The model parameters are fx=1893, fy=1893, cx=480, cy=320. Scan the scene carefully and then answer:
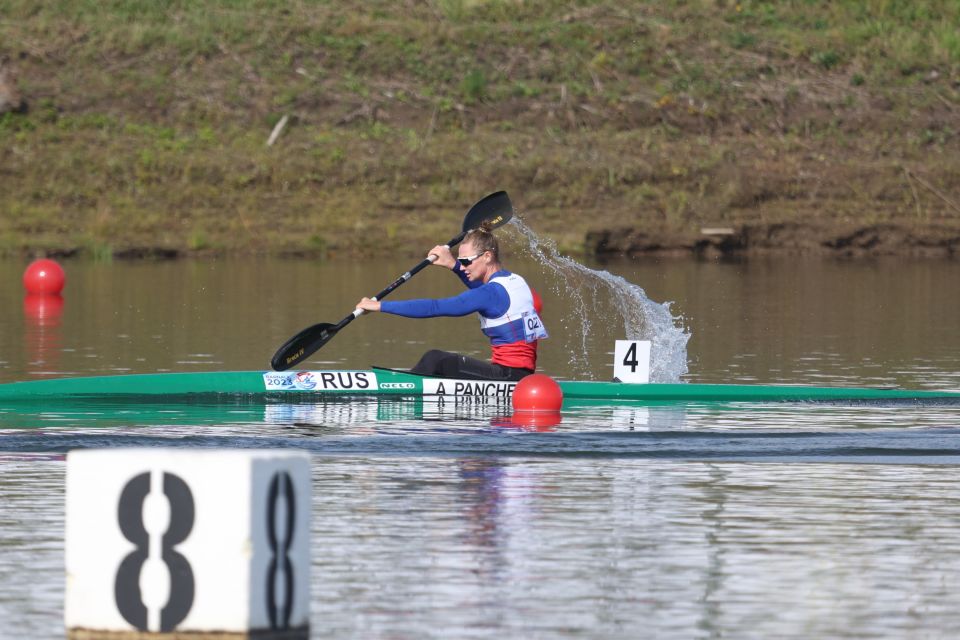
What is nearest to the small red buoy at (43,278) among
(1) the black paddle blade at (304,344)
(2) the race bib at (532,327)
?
(1) the black paddle blade at (304,344)

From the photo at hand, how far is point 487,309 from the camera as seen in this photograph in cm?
1483

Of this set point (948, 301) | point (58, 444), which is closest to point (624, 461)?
point (58, 444)

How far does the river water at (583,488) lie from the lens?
25.1 ft

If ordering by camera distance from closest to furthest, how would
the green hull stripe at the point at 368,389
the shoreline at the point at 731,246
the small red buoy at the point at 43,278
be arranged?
the green hull stripe at the point at 368,389
the small red buoy at the point at 43,278
the shoreline at the point at 731,246

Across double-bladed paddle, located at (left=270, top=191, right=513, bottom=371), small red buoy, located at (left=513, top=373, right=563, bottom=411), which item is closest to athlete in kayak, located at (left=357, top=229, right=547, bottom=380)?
double-bladed paddle, located at (left=270, top=191, right=513, bottom=371)

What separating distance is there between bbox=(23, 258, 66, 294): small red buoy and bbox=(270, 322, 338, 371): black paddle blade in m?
12.9

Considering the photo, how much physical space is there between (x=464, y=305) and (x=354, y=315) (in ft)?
4.17

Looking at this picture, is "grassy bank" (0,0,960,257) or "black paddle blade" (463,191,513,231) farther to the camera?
"grassy bank" (0,0,960,257)

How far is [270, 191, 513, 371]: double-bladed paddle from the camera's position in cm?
1573

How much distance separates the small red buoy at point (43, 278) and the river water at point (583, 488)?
4867 millimetres

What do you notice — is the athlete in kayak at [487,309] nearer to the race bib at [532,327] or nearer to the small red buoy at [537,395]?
the race bib at [532,327]

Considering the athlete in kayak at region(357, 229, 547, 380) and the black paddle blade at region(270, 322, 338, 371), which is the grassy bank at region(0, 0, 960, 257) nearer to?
the black paddle blade at region(270, 322, 338, 371)

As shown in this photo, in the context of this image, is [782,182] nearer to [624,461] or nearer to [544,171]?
[544,171]

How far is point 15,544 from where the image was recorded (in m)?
8.90
